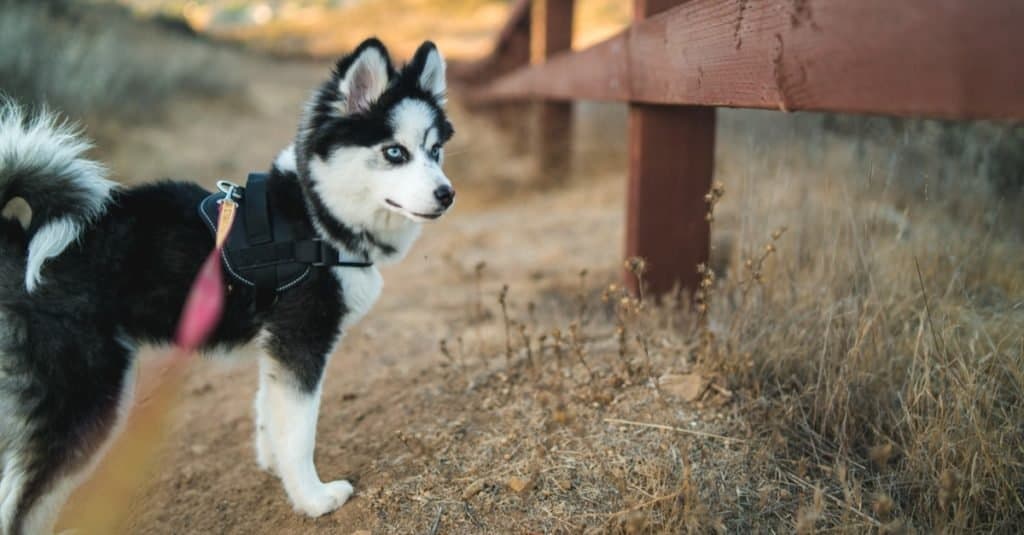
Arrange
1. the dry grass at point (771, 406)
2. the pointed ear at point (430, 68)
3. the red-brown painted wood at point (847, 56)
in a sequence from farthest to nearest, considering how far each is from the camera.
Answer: the pointed ear at point (430, 68)
the dry grass at point (771, 406)
the red-brown painted wood at point (847, 56)

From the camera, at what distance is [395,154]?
2.68 meters

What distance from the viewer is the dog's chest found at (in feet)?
8.38

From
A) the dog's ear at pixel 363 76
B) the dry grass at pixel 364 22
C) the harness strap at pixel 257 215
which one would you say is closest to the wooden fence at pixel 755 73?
the dog's ear at pixel 363 76

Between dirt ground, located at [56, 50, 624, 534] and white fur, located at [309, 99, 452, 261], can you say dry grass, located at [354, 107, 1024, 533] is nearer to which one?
dirt ground, located at [56, 50, 624, 534]

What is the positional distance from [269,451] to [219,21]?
29277mm

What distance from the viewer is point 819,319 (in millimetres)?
2654

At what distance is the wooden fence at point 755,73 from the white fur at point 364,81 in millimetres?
1158

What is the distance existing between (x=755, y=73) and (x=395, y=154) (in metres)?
1.32

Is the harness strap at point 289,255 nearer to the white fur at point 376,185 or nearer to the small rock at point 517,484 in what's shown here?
the white fur at point 376,185

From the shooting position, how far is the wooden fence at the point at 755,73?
125cm

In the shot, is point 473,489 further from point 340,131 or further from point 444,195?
point 340,131

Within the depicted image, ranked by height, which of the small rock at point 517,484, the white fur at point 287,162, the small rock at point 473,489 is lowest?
the small rock at point 473,489

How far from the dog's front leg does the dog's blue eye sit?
2.59ft

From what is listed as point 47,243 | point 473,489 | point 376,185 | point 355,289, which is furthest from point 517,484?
point 47,243
